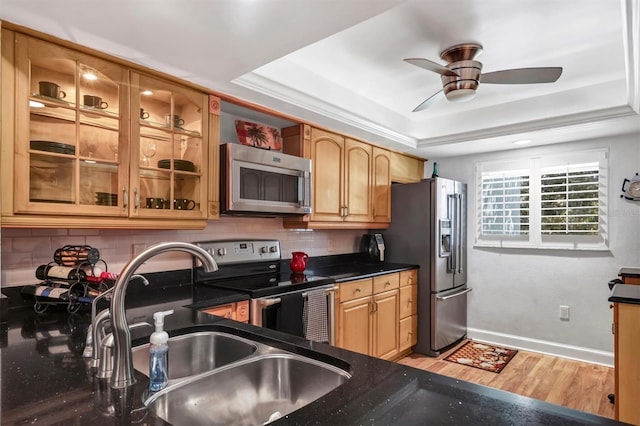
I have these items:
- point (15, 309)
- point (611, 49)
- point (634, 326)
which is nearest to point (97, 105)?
point (15, 309)

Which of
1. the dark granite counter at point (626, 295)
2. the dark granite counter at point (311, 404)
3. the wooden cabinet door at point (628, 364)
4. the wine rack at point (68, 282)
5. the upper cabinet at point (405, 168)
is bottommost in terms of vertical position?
the wooden cabinet door at point (628, 364)

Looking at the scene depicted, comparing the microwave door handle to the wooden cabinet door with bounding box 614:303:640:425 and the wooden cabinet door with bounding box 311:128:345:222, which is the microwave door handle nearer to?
the wooden cabinet door with bounding box 311:128:345:222

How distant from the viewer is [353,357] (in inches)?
43.3

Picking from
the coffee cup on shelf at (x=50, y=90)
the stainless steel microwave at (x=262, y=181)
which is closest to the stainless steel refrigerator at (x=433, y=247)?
the stainless steel microwave at (x=262, y=181)

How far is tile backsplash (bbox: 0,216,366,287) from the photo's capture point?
1.79 m

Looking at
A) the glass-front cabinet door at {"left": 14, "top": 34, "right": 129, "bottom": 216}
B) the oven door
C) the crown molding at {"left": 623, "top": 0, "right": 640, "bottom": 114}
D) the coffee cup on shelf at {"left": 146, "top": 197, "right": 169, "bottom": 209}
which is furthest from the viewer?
the oven door

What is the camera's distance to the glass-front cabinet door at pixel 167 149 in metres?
1.98

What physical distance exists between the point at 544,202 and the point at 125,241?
12.3 feet

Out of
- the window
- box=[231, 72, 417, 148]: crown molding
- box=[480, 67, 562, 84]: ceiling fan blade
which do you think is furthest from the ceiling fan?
the window

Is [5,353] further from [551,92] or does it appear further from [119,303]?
[551,92]

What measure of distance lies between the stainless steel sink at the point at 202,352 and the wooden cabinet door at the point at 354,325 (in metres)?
1.53

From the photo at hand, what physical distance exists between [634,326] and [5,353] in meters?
2.56

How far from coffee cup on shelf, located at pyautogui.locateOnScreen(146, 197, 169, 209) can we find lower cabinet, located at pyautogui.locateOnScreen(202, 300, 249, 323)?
0.65 meters

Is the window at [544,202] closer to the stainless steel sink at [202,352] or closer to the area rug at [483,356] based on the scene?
the area rug at [483,356]
